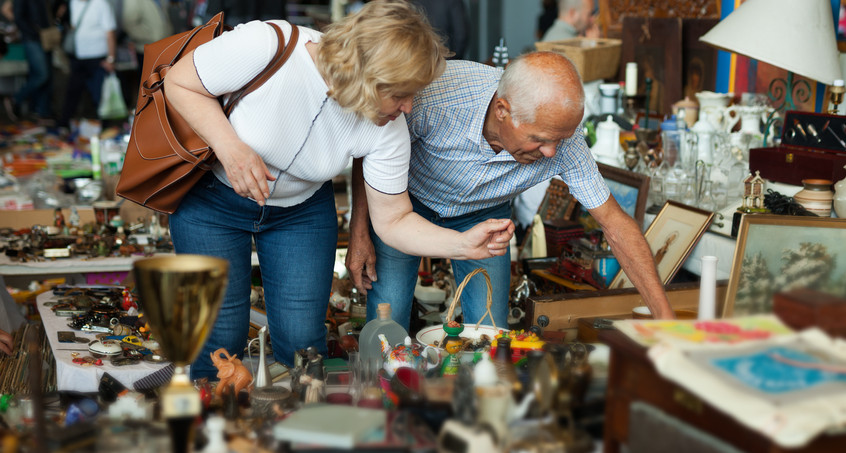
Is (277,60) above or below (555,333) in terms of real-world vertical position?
above

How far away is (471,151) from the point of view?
2.20 meters

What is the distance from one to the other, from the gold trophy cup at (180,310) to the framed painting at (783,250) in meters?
0.98

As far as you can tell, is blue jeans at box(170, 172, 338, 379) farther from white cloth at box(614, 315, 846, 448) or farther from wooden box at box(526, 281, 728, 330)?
white cloth at box(614, 315, 846, 448)

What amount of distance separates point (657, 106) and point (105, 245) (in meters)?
2.76

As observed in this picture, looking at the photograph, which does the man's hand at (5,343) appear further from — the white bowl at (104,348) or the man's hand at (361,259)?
the man's hand at (361,259)

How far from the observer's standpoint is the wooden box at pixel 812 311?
1.17m

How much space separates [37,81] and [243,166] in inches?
327

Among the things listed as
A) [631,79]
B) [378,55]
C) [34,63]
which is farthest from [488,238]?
[34,63]

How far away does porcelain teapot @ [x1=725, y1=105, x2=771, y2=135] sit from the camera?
3.30 metres

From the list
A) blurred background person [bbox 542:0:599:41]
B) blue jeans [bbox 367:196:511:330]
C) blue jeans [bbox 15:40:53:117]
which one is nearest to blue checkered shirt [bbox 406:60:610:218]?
blue jeans [bbox 367:196:511:330]

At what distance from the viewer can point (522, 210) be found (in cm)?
371

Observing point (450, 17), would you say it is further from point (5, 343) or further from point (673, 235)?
point (5, 343)

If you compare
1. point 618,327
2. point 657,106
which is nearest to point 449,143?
point 618,327

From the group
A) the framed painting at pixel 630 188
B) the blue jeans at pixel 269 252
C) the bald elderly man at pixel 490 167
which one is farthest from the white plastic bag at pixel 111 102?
the blue jeans at pixel 269 252
